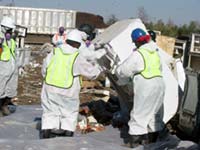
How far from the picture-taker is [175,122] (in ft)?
27.1

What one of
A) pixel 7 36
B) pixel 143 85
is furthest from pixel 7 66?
pixel 143 85

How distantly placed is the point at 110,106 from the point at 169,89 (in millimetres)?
2086

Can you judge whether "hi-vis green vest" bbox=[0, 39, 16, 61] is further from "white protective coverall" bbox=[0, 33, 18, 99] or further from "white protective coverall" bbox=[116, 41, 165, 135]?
"white protective coverall" bbox=[116, 41, 165, 135]

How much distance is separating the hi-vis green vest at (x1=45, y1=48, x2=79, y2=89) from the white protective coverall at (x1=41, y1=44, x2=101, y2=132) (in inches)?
1.9

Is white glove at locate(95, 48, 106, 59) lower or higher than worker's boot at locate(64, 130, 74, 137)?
higher

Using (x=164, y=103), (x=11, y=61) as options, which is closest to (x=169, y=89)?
(x=164, y=103)

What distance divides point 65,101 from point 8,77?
2.14 meters

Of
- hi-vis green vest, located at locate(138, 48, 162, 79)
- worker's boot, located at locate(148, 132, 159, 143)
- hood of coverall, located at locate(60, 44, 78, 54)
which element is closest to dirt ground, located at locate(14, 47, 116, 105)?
worker's boot, located at locate(148, 132, 159, 143)

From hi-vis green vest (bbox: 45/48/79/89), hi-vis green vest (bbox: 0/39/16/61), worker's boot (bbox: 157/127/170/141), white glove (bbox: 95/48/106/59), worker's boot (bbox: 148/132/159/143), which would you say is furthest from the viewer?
hi-vis green vest (bbox: 0/39/16/61)

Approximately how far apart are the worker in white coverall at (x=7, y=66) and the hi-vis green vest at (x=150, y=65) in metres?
2.73

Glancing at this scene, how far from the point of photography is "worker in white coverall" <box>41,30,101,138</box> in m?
7.41

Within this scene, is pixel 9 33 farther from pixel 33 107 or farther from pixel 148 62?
pixel 148 62

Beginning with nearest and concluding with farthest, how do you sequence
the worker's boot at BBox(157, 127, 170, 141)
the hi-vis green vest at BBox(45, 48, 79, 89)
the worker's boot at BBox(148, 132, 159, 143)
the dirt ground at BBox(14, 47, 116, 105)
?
the hi-vis green vest at BBox(45, 48, 79, 89) → the worker's boot at BBox(148, 132, 159, 143) → the worker's boot at BBox(157, 127, 170, 141) → the dirt ground at BBox(14, 47, 116, 105)

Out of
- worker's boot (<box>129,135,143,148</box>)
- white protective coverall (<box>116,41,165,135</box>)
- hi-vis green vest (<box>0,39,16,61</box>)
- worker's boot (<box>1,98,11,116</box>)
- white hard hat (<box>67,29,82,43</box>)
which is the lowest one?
worker's boot (<box>129,135,143,148</box>)
